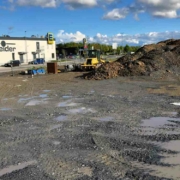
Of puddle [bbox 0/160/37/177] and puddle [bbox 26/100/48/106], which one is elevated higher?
puddle [bbox 26/100/48/106]

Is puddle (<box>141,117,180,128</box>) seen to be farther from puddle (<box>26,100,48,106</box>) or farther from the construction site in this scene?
puddle (<box>26,100,48,106</box>)

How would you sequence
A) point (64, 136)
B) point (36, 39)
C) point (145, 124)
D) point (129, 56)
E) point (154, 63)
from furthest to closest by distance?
point (36, 39) → point (129, 56) → point (154, 63) → point (145, 124) → point (64, 136)

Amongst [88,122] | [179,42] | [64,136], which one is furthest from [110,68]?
[64,136]

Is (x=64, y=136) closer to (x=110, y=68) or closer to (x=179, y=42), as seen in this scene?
(x=110, y=68)

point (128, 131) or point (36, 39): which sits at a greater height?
point (36, 39)

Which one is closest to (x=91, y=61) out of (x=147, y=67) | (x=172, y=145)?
(x=147, y=67)

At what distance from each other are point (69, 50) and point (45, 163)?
356ft

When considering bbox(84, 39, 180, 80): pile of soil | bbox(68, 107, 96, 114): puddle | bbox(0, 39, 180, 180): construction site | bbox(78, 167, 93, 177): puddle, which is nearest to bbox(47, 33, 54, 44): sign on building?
bbox(84, 39, 180, 80): pile of soil

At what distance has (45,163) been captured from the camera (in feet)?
21.5

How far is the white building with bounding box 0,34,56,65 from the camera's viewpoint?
66250 mm

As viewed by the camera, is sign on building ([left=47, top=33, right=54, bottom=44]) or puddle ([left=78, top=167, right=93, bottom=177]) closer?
puddle ([left=78, top=167, right=93, bottom=177])

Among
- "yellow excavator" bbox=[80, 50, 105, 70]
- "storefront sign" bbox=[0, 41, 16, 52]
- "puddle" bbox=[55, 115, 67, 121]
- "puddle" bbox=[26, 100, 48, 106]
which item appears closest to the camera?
"puddle" bbox=[55, 115, 67, 121]

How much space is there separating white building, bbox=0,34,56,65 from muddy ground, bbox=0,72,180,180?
182ft

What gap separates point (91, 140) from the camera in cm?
820
